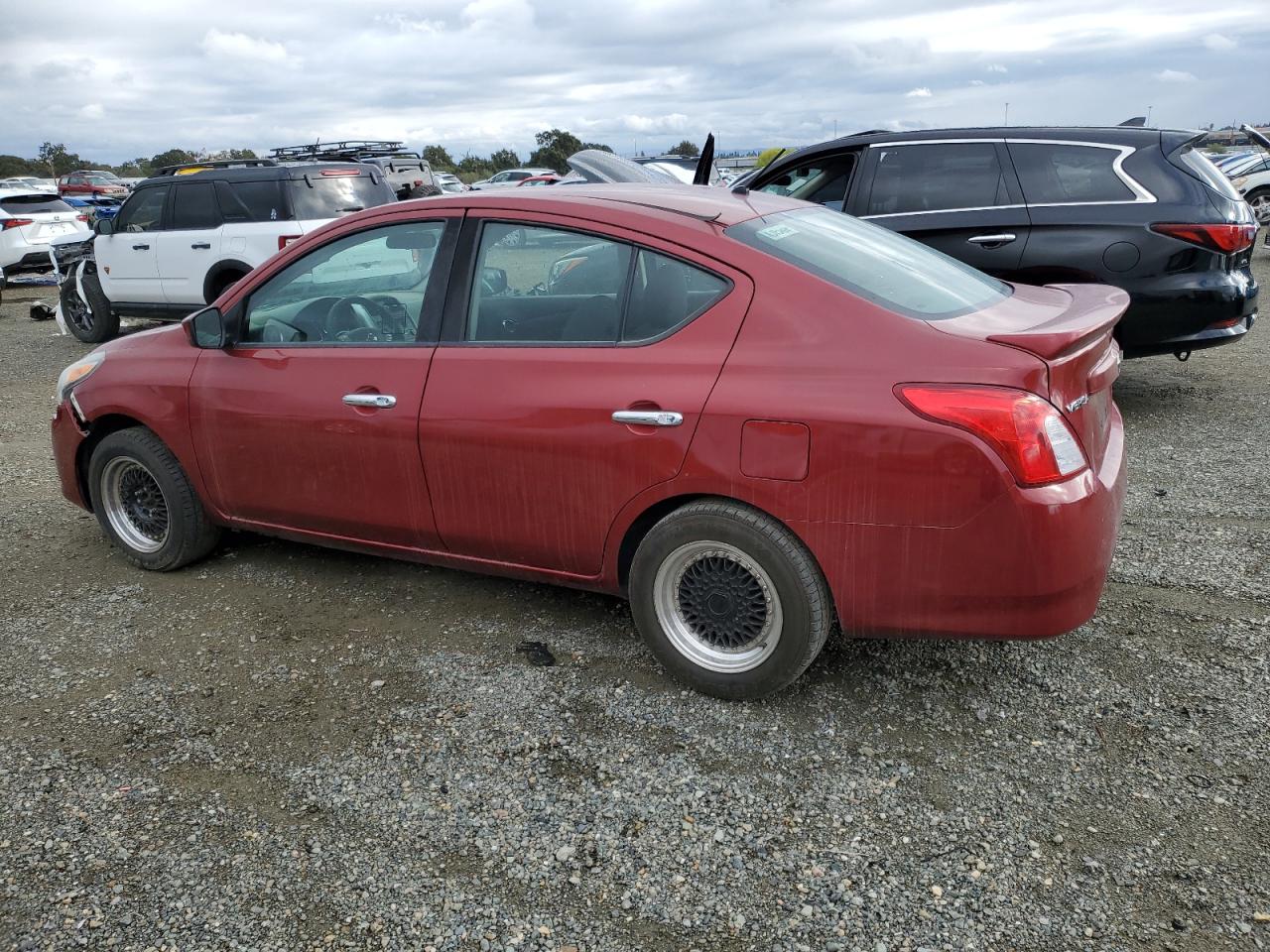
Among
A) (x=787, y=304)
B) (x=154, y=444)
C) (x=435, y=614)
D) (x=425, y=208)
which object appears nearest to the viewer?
(x=787, y=304)

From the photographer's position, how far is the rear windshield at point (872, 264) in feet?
10.5

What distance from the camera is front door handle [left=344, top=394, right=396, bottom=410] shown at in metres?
3.71

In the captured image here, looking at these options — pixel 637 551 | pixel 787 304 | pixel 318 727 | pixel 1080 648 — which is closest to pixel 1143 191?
pixel 1080 648

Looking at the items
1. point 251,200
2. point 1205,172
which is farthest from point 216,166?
point 1205,172

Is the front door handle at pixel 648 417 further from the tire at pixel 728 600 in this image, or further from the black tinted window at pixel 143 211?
the black tinted window at pixel 143 211

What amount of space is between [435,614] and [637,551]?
3.77ft

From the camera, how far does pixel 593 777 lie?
301cm

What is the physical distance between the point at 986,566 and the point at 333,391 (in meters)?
2.39

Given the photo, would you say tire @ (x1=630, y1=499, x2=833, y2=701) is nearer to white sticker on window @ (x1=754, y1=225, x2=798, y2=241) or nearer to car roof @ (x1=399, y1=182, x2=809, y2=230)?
white sticker on window @ (x1=754, y1=225, x2=798, y2=241)

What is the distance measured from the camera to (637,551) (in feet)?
11.0

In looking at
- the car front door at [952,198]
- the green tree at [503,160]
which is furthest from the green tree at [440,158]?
the car front door at [952,198]

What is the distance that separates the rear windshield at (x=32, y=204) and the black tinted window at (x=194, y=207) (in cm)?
884

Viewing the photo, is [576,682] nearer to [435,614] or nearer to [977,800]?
[435,614]

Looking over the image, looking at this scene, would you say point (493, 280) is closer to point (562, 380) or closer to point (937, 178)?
point (562, 380)
